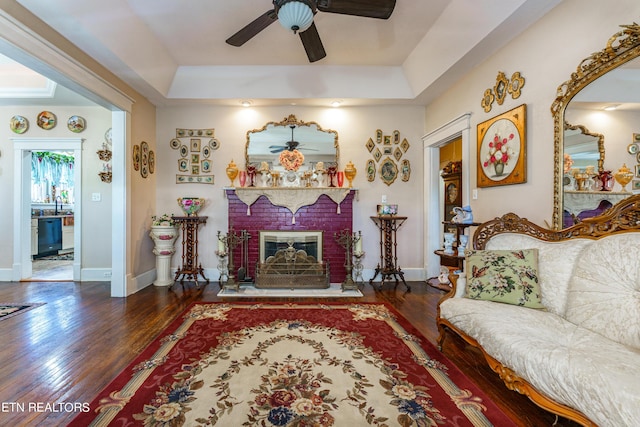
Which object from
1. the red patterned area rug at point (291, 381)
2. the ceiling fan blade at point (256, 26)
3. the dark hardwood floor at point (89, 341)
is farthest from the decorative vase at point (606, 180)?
the ceiling fan blade at point (256, 26)

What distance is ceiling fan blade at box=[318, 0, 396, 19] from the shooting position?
211 cm

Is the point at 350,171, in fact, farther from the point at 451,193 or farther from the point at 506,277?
the point at 506,277

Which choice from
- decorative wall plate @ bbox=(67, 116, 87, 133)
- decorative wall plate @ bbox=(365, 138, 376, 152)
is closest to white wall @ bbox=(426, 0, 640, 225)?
decorative wall plate @ bbox=(365, 138, 376, 152)

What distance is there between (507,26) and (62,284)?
6.19 m

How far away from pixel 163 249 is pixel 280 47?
3.13 metres

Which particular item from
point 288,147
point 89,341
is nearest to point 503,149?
point 288,147

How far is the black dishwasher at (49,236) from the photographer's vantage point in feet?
20.4

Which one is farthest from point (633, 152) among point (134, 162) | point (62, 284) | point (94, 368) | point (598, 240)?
point (62, 284)

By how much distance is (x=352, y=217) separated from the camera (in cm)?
450

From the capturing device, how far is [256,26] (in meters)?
2.47

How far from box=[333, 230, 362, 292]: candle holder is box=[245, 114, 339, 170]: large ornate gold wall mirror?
1.14 m

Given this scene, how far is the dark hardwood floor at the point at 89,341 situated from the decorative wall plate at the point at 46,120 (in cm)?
234

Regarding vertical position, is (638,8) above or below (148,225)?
above

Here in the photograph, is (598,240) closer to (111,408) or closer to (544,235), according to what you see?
(544,235)
